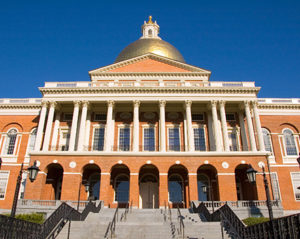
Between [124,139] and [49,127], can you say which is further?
[124,139]

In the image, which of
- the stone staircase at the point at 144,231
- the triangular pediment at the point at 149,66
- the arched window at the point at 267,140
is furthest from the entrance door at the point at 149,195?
the triangular pediment at the point at 149,66

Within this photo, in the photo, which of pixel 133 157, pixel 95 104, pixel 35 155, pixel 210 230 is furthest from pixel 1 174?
pixel 210 230

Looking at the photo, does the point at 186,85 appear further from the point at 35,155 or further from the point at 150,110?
the point at 35,155

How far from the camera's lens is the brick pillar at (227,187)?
2762cm

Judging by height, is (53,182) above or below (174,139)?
below

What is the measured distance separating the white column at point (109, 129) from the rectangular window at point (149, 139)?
3786 millimetres

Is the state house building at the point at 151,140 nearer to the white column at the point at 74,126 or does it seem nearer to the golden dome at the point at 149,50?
the white column at the point at 74,126

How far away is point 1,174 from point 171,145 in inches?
770

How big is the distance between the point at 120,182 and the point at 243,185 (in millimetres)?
13396

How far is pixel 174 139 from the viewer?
32906mm

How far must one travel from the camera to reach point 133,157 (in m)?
29.2

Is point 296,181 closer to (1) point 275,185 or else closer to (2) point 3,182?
(1) point 275,185

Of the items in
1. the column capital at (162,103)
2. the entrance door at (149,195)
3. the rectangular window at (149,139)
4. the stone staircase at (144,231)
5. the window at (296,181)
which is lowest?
the stone staircase at (144,231)

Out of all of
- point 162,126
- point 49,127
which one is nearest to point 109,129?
point 162,126
